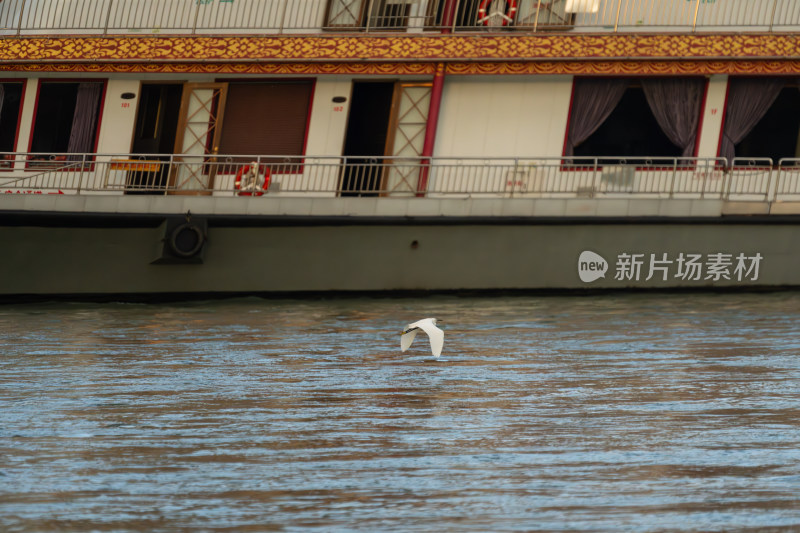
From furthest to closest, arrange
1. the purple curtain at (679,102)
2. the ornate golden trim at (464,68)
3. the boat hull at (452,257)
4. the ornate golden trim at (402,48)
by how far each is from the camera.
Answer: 1. the purple curtain at (679,102)
2. the ornate golden trim at (464,68)
3. the ornate golden trim at (402,48)
4. the boat hull at (452,257)

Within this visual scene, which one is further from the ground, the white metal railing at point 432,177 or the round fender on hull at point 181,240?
the white metal railing at point 432,177

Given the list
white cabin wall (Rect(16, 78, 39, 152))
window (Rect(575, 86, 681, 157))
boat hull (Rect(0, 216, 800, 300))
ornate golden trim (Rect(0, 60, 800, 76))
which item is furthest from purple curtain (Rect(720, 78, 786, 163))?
white cabin wall (Rect(16, 78, 39, 152))

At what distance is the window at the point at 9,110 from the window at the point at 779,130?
35.1 ft

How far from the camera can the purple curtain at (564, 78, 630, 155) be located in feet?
54.5

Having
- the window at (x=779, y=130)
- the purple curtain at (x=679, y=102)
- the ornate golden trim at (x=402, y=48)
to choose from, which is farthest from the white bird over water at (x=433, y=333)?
the window at (x=779, y=130)

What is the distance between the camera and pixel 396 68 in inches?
667

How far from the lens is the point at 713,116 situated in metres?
16.4

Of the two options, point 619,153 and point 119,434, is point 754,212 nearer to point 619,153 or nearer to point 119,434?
point 619,153

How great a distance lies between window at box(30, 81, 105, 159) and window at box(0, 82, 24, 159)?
1.24ft

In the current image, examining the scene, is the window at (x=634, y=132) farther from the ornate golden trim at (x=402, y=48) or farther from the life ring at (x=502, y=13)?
the life ring at (x=502, y=13)

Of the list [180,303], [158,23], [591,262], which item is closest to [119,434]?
[180,303]

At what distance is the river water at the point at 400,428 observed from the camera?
209 inches

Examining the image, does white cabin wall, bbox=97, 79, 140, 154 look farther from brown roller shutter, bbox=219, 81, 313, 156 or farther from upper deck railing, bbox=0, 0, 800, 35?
brown roller shutter, bbox=219, 81, 313, 156

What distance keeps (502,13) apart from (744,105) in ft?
11.8
